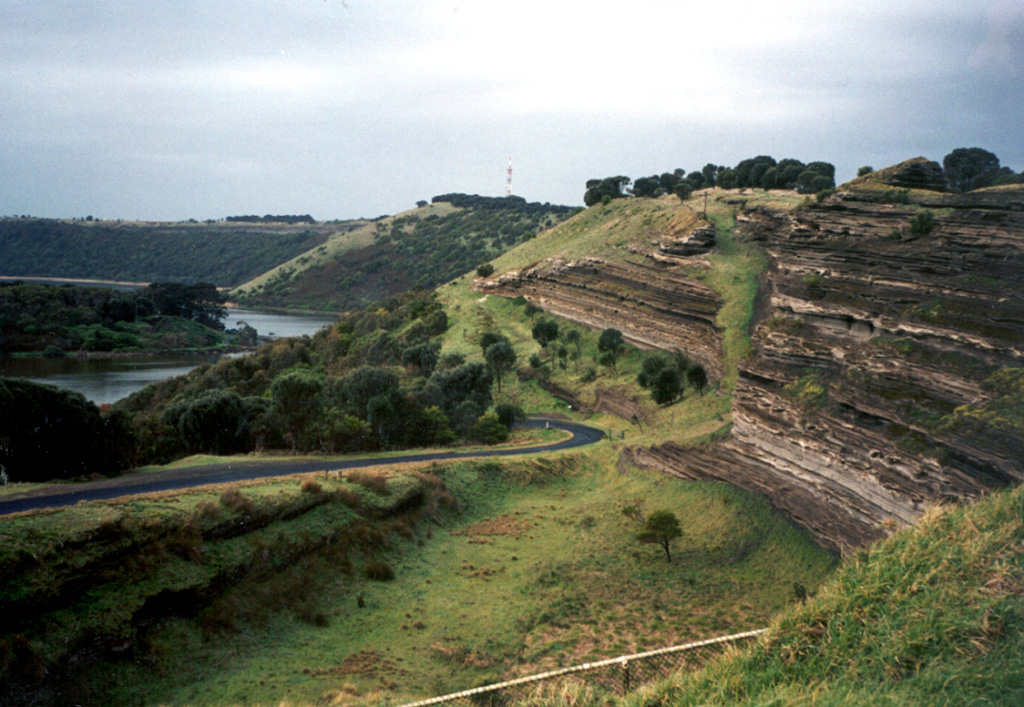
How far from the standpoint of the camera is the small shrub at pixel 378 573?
20.7 meters

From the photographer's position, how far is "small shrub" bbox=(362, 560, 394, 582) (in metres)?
20.7

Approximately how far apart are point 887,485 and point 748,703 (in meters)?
13.7

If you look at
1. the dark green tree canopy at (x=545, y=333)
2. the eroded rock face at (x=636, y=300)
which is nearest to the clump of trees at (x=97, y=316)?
the eroded rock face at (x=636, y=300)

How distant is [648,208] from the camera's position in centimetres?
7606

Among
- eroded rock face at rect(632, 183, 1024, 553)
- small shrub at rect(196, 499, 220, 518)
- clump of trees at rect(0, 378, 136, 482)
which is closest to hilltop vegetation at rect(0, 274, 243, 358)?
clump of trees at rect(0, 378, 136, 482)

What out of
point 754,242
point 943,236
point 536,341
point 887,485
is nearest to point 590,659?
point 887,485

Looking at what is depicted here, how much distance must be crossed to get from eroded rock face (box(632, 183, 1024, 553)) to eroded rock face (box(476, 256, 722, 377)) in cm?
1626

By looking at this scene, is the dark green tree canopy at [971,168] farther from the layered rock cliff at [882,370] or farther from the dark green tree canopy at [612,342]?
the dark green tree canopy at [612,342]

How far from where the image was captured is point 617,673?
31.9 feet

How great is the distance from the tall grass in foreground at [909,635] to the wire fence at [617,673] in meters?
1.81

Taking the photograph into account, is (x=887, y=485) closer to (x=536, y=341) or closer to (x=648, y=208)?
(x=536, y=341)

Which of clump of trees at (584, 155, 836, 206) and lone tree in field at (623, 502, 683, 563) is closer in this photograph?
lone tree in field at (623, 502, 683, 563)

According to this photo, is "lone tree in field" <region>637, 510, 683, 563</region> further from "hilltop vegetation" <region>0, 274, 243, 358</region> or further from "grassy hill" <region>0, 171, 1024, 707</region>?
"hilltop vegetation" <region>0, 274, 243, 358</region>

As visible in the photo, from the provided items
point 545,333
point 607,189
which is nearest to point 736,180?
point 607,189
